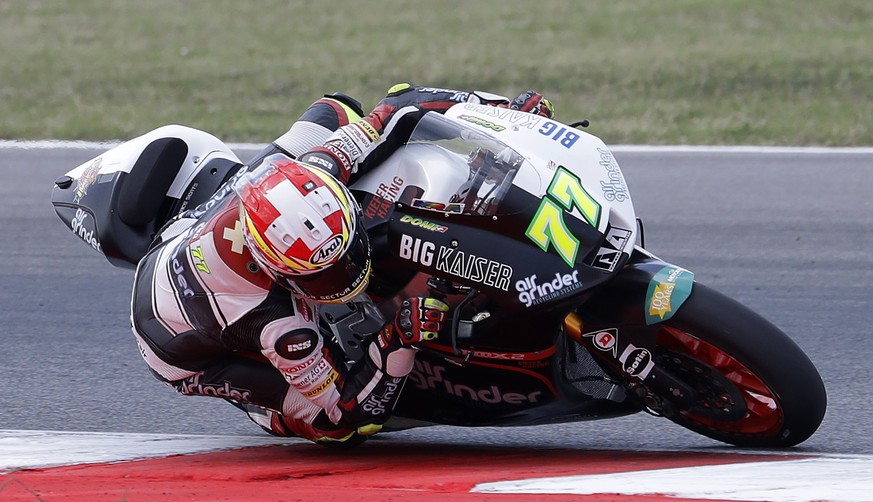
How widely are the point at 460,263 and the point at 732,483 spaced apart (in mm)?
842

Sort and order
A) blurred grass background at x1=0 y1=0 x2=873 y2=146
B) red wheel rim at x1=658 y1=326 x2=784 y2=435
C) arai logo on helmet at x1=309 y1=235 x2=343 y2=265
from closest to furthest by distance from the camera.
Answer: arai logo on helmet at x1=309 y1=235 x2=343 y2=265
red wheel rim at x1=658 y1=326 x2=784 y2=435
blurred grass background at x1=0 y1=0 x2=873 y2=146

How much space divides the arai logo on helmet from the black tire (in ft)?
2.92

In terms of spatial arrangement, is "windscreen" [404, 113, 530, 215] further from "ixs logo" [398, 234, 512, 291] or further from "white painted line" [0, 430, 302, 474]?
"white painted line" [0, 430, 302, 474]

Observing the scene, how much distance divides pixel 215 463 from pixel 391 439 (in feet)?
2.44

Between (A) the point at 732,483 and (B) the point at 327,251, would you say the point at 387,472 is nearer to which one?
(B) the point at 327,251

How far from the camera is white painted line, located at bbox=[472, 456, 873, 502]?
269cm

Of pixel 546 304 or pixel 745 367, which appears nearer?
pixel 546 304

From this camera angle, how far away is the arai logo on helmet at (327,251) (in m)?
2.94

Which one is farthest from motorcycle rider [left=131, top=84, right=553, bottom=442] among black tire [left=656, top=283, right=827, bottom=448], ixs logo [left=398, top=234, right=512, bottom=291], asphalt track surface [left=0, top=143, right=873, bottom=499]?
black tire [left=656, top=283, right=827, bottom=448]

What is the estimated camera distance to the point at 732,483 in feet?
9.16

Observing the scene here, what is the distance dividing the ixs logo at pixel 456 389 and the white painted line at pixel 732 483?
0.51 meters

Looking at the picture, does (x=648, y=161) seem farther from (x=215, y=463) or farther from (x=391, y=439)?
(x=215, y=463)

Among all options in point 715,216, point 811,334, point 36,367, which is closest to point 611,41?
point 715,216

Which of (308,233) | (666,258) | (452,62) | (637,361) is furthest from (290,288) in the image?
(452,62)
